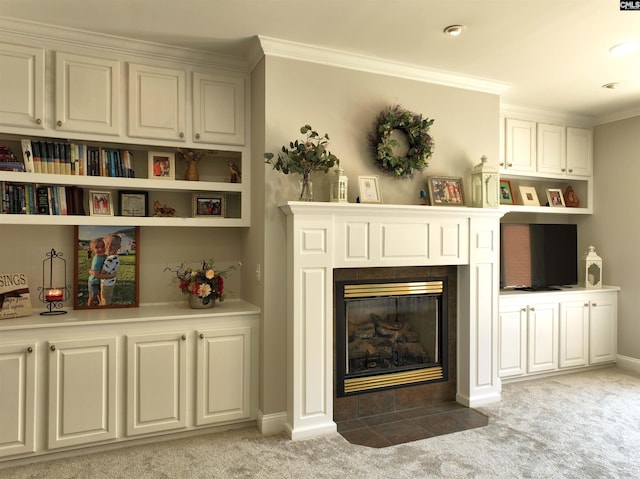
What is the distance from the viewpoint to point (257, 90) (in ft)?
10.5

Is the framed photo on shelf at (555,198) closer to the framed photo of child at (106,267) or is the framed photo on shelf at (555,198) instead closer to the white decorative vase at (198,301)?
the white decorative vase at (198,301)

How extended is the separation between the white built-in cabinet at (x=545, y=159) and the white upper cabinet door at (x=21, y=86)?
3.90 meters

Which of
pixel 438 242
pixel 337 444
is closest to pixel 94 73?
pixel 438 242

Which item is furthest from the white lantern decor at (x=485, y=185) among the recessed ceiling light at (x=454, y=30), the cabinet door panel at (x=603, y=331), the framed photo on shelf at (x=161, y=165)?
the framed photo on shelf at (x=161, y=165)

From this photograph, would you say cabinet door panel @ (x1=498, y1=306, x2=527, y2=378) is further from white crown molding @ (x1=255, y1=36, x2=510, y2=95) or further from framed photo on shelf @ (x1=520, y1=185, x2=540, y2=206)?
white crown molding @ (x1=255, y1=36, x2=510, y2=95)

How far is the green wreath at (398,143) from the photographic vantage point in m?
3.30

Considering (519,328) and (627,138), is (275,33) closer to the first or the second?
(519,328)

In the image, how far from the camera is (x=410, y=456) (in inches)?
107

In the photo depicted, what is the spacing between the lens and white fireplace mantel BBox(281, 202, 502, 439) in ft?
9.80

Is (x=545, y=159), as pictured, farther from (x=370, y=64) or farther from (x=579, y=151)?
(x=370, y=64)

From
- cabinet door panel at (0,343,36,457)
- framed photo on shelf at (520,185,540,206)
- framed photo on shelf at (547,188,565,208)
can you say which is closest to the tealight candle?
cabinet door panel at (0,343,36,457)

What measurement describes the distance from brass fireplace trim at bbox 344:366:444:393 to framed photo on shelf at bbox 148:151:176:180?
2.05 metres

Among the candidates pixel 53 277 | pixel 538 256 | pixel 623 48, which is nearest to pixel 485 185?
pixel 623 48

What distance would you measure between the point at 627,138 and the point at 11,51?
5399mm
